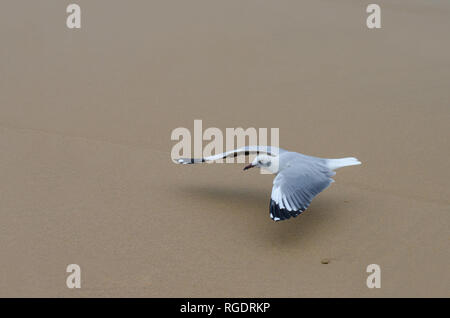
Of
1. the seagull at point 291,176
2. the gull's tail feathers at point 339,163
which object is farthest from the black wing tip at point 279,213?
the gull's tail feathers at point 339,163

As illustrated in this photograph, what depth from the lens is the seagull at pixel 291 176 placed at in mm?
1989

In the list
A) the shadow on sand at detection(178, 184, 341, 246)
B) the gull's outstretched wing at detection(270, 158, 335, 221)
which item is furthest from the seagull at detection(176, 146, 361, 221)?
the shadow on sand at detection(178, 184, 341, 246)

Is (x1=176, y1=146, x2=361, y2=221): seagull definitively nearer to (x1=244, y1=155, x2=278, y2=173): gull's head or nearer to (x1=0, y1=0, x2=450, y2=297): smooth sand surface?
(x1=244, y1=155, x2=278, y2=173): gull's head

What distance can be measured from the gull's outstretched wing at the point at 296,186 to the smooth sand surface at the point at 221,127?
11cm

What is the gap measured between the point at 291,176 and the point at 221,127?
1013 millimetres

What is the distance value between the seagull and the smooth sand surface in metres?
0.11

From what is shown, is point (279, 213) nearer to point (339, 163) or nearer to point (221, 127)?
point (339, 163)

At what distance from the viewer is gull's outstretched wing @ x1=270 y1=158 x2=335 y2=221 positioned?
197 centimetres

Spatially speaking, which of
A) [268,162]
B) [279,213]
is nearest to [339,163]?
[268,162]

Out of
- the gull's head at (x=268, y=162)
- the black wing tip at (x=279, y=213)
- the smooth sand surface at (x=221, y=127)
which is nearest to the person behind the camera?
the smooth sand surface at (x=221, y=127)

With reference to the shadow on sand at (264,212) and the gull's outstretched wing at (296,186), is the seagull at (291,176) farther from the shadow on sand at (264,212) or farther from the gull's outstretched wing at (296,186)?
the shadow on sand at (264,212)

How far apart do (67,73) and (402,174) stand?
2.26 m

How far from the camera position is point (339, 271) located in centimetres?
182

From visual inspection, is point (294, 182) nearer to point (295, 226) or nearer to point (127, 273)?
point (295, 226)
